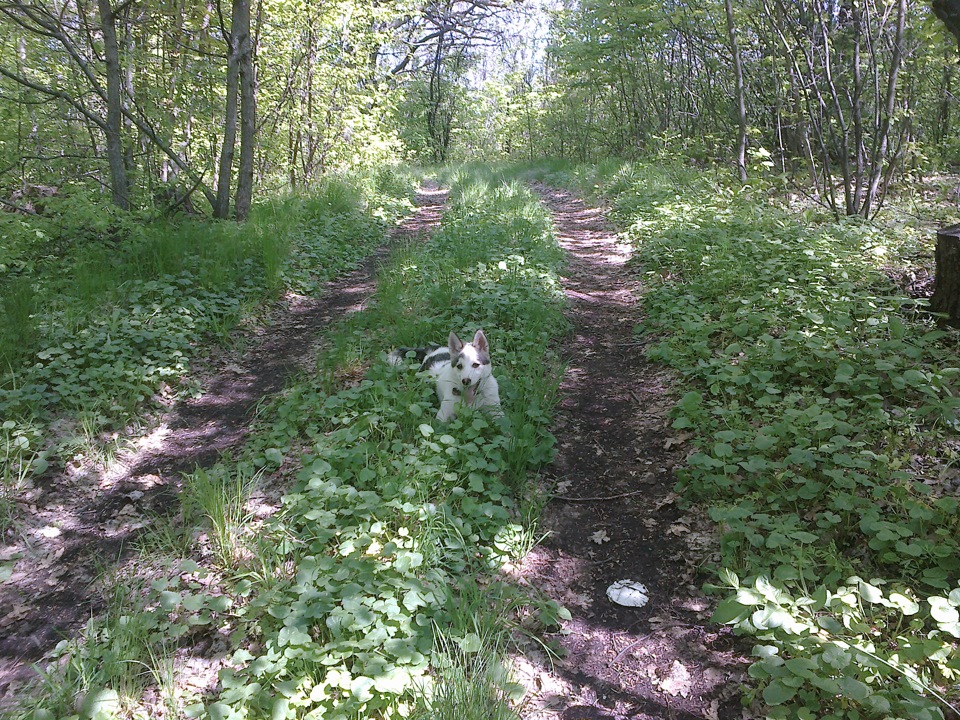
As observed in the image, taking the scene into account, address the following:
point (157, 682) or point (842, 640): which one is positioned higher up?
point (842, 640)

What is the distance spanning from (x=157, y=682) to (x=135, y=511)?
5.16 feet

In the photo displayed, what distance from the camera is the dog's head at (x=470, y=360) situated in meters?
4.27

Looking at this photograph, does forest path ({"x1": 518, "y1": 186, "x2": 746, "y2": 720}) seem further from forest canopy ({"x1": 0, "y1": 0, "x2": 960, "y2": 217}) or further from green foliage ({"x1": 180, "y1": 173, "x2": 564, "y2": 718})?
forest canopy ({"x1": 0, "y1": 0, "x2": 960, "y2": 217})

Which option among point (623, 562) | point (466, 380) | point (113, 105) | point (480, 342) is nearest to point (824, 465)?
point (623, 562)

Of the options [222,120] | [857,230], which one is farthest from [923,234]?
[222,120]

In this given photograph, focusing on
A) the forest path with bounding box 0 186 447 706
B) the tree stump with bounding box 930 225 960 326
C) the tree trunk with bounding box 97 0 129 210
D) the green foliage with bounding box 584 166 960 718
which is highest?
the tree trunk with bounding box 97 0 129 210

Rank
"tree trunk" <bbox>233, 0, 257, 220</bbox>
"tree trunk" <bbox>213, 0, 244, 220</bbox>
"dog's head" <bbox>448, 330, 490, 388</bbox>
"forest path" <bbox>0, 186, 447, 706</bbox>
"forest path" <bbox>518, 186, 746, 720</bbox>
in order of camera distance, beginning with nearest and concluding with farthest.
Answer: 1. "forest path" <bbox>518, 186, 746, 720</bbox>
2. "forest path" <bbox>0, 186, 447, 706</bbox>
3. "dog's head" <bbox>448, 330, 490, 388</bbox>
4. "tree trunk" <bbox>213, 0, 244, 220</bbox>
5. "tree trunk" <bbox>233, 0, 257, 220</bbox>

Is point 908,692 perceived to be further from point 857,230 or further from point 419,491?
point 857,230

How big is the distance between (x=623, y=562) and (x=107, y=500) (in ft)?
10.7

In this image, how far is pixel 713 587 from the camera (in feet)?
8.78

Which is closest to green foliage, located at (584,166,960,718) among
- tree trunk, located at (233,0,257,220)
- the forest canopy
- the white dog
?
the white dog

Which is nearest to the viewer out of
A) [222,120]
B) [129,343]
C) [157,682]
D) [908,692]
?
[908,692]

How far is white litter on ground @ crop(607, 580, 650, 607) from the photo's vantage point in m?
2.96

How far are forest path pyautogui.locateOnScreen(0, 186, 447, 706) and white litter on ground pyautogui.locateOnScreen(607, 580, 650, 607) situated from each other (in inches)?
102
